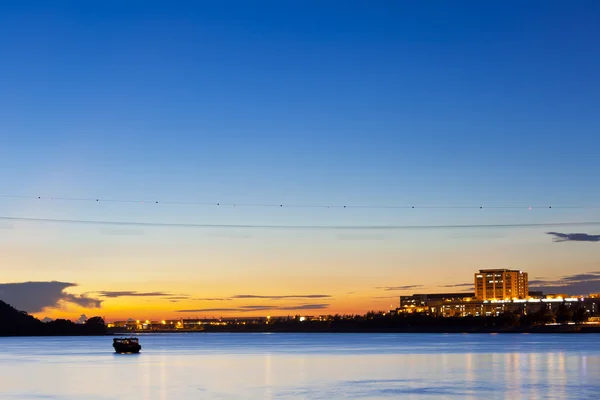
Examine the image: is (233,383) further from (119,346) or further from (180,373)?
(119,346)

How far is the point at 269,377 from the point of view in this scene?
79000 mm

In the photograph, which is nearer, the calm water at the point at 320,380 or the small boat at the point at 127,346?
the calm water at the point at 320,380

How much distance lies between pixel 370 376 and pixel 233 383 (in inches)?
544

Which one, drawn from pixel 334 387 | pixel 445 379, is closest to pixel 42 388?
pixel 334 387

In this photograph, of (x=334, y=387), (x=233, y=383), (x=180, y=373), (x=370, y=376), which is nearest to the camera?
(x=334, y=387)

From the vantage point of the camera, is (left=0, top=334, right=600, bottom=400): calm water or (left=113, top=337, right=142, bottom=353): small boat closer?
(left=0, top=334, right=600, bottom=400): calm water

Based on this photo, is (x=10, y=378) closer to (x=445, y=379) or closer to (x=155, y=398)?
(x=155, y=398)

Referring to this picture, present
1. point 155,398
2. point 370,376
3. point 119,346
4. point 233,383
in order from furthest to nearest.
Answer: point 119,346 < point 370,376 < point 233,383 < point 155,398

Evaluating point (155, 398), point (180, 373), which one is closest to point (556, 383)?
point (155, 398)

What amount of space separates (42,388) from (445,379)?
3366 centimetres

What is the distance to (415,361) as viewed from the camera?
10456 cm

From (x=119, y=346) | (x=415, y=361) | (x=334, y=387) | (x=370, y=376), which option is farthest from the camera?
(x=119, y=346)

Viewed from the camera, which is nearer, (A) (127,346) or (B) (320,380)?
(B) (320,380)

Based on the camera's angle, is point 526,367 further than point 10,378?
Yes
